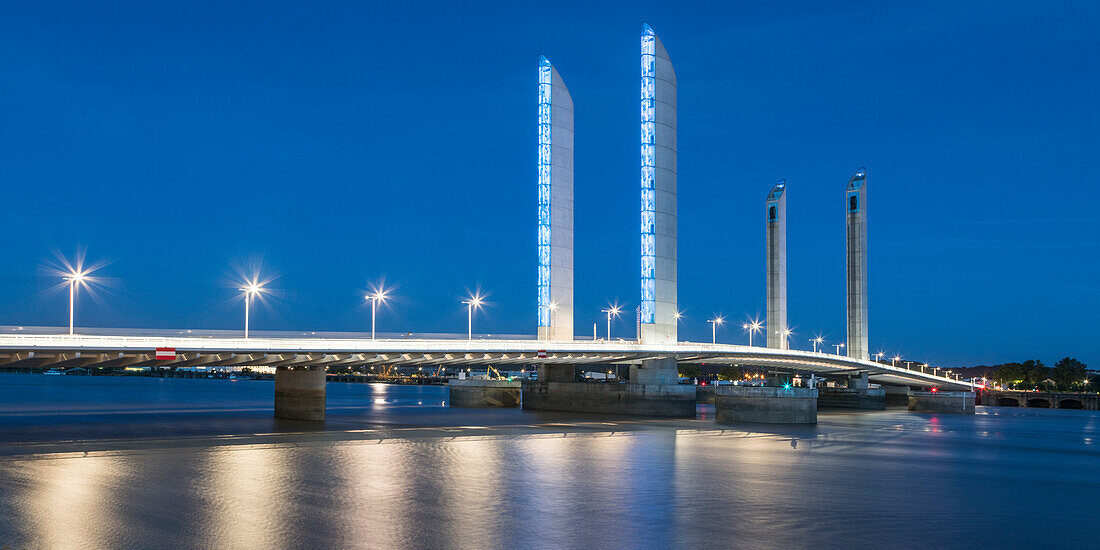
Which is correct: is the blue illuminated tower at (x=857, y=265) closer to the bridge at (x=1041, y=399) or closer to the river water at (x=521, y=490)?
the bridge at (x=1041, y=399)

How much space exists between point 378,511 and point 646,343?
5456 cm

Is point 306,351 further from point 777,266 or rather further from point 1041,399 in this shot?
point 1041,399

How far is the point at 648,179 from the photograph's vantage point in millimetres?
83750

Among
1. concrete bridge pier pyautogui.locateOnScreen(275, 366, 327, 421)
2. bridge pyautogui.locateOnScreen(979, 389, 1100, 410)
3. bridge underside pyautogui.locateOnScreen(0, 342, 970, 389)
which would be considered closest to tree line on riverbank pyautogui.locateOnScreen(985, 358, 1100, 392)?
bridge pyautogui.locateOnScreen(979, 389, 1100, 410)

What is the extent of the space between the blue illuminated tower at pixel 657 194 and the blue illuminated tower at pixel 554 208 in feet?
22.6

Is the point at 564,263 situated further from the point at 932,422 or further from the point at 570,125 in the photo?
the point at 932,422

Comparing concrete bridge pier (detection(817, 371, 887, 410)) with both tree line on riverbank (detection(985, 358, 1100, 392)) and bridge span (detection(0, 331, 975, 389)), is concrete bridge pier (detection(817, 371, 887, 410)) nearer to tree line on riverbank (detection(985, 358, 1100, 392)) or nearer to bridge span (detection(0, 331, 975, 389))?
bridge span (detection(0, 331, 975, 389))

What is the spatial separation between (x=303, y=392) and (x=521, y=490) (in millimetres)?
35924

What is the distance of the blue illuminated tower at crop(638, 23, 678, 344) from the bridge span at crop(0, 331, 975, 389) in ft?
9.98

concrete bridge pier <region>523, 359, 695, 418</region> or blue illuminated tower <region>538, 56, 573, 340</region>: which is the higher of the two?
blue illuminated tower <region>538, 56, 573, 340</region>

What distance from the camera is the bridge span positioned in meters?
43.6

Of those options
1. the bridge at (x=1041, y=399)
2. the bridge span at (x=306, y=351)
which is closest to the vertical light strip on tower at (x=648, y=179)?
the bridge span at (x=306, y=351)

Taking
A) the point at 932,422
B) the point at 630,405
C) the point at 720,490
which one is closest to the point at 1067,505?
the point at 720,490

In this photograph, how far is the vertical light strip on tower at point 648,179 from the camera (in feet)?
270
